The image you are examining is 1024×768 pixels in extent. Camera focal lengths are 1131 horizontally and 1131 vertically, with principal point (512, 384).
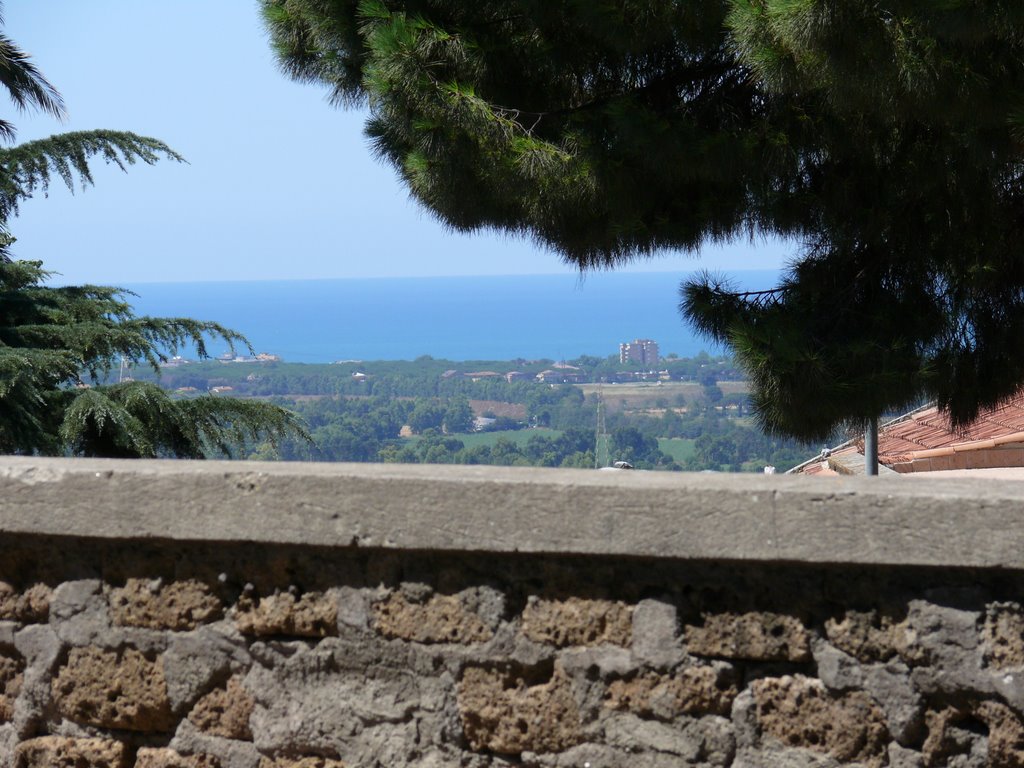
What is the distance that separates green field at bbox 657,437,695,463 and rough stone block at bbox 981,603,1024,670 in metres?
12.0

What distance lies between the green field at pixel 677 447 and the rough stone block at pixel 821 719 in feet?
39.1

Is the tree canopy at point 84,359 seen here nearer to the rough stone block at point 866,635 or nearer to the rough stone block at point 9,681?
the rough stone block at point 9,681

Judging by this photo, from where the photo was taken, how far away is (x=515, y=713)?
211 cm

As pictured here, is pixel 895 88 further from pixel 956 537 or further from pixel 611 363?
pixel 611 363

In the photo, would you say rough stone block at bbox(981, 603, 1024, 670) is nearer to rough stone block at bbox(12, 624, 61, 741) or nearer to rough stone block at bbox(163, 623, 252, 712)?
rough stone block at bbox(163, 623, 252, 712)

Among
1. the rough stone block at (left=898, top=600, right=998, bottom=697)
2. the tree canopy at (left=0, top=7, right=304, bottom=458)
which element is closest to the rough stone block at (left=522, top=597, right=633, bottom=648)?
the rough stone block at (left=898, top=600, right=998, bottom=697)

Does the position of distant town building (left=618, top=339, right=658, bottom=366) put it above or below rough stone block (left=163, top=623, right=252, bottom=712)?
above

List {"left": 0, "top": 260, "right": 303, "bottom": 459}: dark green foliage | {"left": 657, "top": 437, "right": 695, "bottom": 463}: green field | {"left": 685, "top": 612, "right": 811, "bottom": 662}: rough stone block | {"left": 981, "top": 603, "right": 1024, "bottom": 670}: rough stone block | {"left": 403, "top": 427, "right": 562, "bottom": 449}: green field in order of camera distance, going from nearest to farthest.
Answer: {"left": 981, "top": 603, "right": 1024, "bottom": 670}: rough stone block < {"left": 685, "top": 612, "right": 811, "bottom": 662}: rough stone block < {"left": 0, "top": 260, "right": 303, "bottom": 459}: dark green foliage < {"left": 657, "top": 437, "right": 695, "bottom": 463}: green field < {"left": 403, "top": 427, "right": 562, "bottom": 449}: green field

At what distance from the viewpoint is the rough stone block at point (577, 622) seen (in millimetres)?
2066

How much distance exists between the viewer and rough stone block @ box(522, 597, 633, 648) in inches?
81.4

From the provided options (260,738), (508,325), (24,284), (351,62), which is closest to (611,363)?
(24,284)

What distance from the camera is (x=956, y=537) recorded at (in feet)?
6.10

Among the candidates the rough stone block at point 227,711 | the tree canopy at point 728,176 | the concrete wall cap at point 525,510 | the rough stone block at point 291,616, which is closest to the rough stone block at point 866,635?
the concrete wall cap at point 525,510

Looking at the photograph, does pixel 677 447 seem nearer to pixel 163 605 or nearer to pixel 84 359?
pixel 84 359
